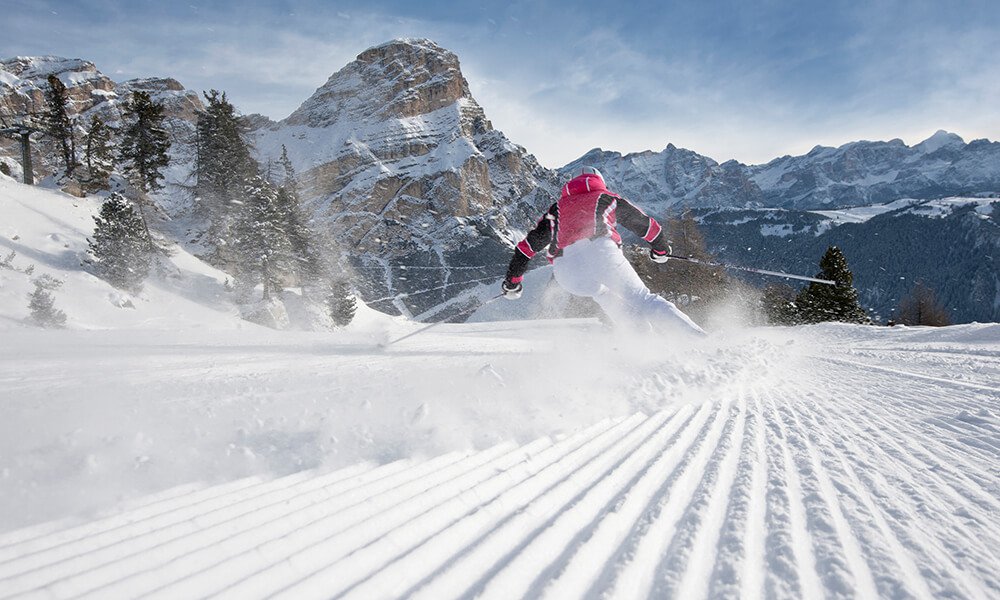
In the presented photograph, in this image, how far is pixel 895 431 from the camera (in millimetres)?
2740

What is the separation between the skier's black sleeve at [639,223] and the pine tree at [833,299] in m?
20.6

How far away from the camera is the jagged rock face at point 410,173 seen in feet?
337

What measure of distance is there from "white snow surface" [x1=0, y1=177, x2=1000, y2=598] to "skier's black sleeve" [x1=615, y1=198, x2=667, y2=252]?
237 cm

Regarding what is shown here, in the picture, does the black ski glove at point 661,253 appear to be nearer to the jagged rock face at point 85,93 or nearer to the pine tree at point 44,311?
the pine tree at point 44,311

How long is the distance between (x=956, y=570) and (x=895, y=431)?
5.87 feet

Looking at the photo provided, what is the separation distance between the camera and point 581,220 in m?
5.58

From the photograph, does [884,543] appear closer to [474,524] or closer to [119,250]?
[474,524]

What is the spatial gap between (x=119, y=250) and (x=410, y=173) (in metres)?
103

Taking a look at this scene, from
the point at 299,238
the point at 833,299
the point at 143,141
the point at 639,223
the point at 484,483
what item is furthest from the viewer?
the point at 143,141

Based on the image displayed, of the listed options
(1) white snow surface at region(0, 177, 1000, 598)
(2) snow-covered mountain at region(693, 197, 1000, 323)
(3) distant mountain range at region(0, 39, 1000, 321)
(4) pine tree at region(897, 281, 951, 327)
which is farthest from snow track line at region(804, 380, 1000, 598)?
(2) snow-covered mountain at region(693, 197, 1000, 323)

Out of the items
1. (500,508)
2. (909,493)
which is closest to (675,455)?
(909,493)

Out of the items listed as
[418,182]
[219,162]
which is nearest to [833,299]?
[219,162]

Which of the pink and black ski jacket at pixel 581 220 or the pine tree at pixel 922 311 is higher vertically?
the pink and black ski jacket at pixel 581 220

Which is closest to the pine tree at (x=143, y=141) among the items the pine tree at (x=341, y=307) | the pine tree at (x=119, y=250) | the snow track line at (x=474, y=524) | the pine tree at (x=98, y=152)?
the pine tree at (x=98, y=152)
